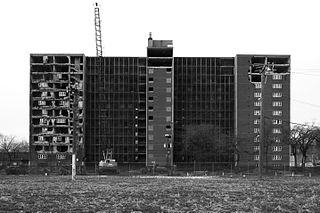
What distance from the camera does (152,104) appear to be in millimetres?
160250

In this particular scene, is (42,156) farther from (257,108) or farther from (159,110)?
(257,108)

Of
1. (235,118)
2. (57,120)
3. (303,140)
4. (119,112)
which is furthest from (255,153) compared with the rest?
(57,120)

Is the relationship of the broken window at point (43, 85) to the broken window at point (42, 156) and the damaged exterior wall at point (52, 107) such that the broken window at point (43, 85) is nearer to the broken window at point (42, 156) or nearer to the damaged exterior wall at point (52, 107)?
the damaged exterior wall at point (52, 107)

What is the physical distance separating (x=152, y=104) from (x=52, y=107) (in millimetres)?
31407

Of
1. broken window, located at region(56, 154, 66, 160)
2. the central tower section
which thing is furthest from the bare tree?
broken window, located at region(56, 154, 66, 160)

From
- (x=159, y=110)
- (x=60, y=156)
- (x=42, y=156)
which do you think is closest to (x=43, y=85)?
(x=42, y=156)

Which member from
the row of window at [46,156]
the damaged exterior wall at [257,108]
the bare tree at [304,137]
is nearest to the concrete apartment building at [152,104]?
the row of window at [46,156]

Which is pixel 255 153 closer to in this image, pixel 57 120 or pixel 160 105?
→ pixel 160 105

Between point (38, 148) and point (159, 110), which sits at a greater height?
point (159, 110)

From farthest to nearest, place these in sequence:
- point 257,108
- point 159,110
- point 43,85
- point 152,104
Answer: point 257,108, point 43,85, point 152,104, point 159,110

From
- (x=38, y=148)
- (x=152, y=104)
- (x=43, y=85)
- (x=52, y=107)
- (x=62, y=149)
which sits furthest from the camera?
(x=43, y=85)

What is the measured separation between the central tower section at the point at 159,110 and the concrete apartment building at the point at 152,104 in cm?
31

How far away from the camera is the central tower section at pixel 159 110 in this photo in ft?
517

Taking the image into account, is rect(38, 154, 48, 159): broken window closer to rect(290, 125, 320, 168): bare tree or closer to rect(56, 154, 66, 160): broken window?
rect(56, 154, 66, 160): broken window
